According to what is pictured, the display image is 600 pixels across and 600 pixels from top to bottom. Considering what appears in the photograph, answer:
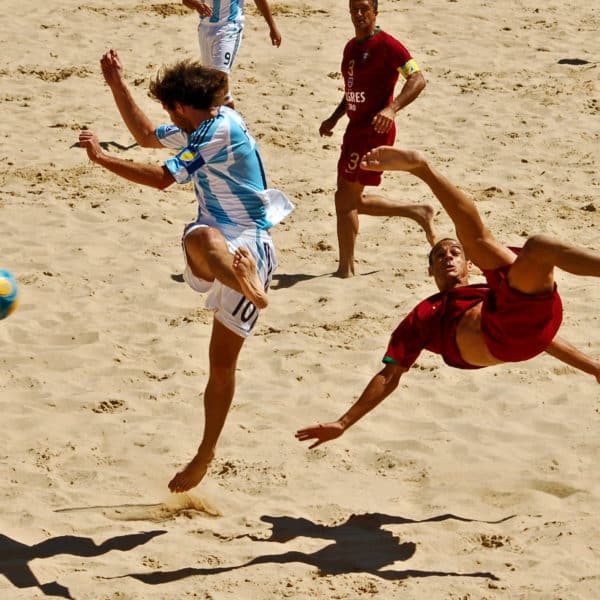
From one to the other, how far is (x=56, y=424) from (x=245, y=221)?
1.69 m

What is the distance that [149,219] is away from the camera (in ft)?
29.8

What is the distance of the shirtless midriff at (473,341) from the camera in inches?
198

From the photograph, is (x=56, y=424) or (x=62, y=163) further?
(x=62, y=163)

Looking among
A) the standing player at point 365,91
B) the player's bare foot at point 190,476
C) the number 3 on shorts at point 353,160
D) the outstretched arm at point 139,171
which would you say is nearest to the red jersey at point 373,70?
the standing player at point 365,91

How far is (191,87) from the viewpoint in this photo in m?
5.07

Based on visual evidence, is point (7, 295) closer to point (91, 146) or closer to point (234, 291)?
point (91, 146)

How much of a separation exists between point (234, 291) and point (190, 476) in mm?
871

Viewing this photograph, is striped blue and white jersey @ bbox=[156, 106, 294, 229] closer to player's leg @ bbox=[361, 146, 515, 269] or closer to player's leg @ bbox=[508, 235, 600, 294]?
player's leg @ bbox=[361, 146, 515, 269]

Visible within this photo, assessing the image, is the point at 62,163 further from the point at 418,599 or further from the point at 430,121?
Answer: the point at 418,599

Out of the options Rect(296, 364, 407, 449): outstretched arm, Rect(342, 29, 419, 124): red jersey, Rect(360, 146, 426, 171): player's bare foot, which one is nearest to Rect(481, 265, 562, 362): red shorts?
Rect(296, 364, 407, 449): outstretched arm

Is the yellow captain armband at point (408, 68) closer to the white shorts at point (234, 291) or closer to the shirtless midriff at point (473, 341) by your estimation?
the white shorts at point (234, 291)

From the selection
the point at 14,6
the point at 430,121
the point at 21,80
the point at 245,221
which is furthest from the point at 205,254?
the point at 14,6

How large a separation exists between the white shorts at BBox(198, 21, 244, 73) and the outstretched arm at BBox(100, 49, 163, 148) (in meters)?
4.34

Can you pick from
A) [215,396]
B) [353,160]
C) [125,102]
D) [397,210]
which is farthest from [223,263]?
[397,210]
